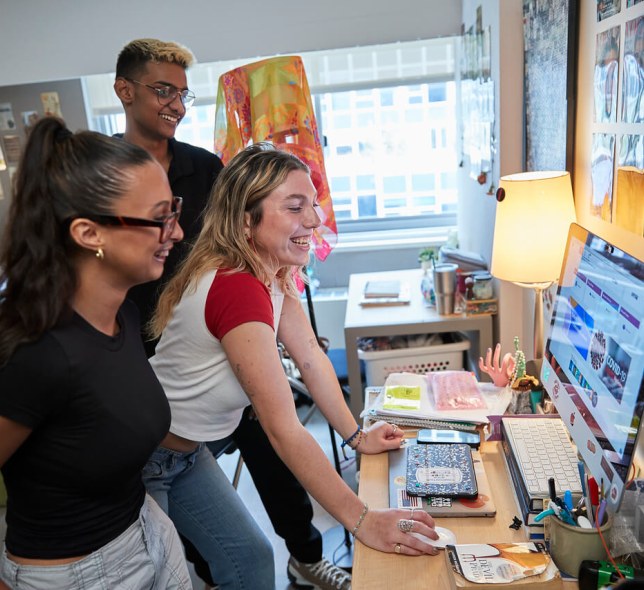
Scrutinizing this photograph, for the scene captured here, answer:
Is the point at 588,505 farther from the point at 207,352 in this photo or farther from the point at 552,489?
the point at 207,352

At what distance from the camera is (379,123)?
3994 millimetres

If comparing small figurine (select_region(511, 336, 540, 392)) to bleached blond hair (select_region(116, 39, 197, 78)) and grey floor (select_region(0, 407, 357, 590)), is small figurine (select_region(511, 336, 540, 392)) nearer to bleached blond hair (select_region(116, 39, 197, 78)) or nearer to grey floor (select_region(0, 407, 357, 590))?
grey floor (select_region(0, 407, 357, 590))

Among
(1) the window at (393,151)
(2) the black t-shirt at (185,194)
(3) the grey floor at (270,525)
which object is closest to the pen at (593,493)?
(2) the black t-shirt at (185,194)

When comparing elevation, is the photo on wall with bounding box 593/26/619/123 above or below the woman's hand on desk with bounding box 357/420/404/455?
above

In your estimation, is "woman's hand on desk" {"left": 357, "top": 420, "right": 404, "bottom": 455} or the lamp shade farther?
the lamp shade

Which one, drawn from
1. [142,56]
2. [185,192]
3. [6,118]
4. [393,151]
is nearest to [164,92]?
[142,56]

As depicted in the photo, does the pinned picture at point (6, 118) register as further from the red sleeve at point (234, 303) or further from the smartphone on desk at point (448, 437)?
the smartphone on desk at point (448, 437)

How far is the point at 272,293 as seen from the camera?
56.6 inches

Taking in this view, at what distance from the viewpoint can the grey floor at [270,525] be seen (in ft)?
7.03

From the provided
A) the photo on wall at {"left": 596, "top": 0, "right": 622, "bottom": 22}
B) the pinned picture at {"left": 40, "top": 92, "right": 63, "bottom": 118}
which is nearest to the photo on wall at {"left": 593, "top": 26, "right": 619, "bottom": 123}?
the photo on wall at {"left": 596, "top": 0, "right": 622, "bottom": 22}

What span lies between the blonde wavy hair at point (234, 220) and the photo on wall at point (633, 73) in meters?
0.69

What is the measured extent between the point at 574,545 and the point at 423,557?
25 centimetres

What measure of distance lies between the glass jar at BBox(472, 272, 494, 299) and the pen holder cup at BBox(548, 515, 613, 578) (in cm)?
158

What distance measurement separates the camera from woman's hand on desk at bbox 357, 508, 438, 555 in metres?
1.07
